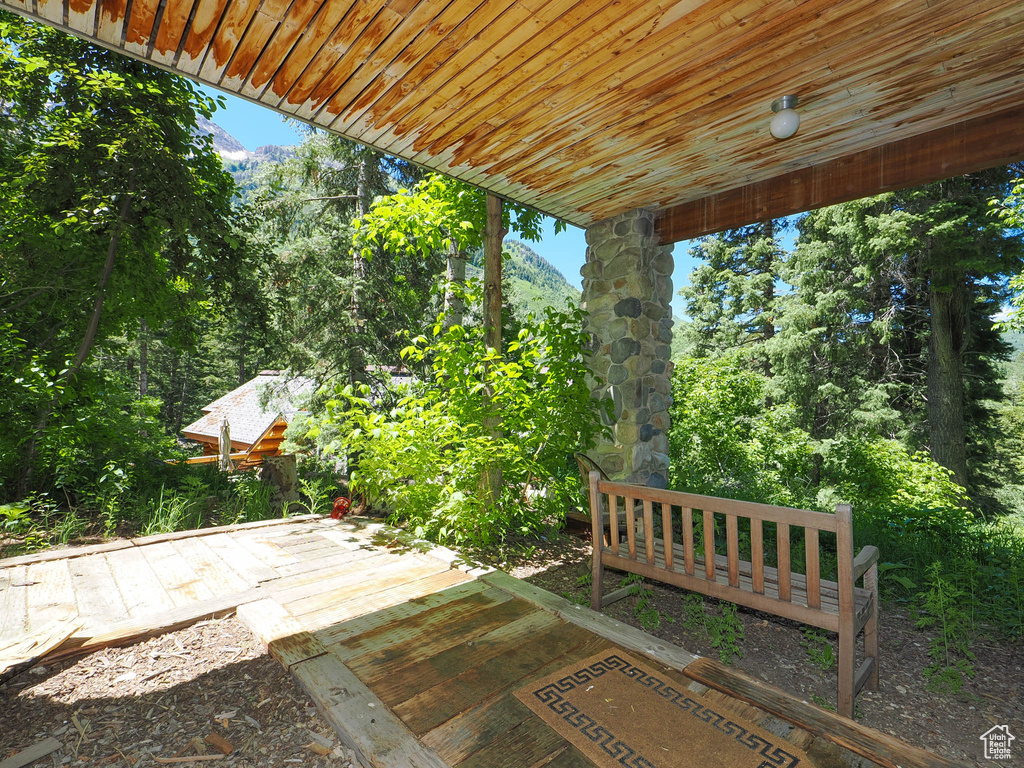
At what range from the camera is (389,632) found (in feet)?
7.41

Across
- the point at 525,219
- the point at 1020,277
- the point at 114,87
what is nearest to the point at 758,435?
the point at 1020,277

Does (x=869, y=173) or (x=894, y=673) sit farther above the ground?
(x=869, y=173)

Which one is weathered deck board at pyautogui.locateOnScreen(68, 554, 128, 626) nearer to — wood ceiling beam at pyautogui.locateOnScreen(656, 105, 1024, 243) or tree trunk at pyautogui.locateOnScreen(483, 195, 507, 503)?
tree trunk at pyautogui.locateOnScreen(483, 195, 507, 503)

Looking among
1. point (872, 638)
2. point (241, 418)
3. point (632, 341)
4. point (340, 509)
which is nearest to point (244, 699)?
point (340, 509)

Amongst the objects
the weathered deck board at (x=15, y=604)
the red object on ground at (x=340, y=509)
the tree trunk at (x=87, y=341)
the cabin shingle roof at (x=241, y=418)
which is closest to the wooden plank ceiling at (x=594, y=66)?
the weathered deck board at (x=15, y=604)

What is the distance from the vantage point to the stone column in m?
3.94

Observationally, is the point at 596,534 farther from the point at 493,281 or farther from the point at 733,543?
the point at 493,281

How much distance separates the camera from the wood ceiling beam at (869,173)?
2.51 metres

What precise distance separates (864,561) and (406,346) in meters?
5.58

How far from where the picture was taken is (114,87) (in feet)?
14.3

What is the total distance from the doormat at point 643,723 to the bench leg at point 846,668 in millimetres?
490

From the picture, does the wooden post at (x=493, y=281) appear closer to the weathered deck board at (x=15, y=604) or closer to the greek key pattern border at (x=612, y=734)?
the greek key pattern border at (x=612, y=734)

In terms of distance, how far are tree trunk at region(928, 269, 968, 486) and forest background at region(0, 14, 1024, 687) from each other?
4cm
